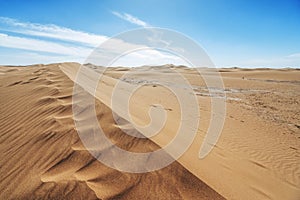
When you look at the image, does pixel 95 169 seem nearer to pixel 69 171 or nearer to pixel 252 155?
pixel 69 171

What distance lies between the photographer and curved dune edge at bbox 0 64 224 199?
6.42 feet

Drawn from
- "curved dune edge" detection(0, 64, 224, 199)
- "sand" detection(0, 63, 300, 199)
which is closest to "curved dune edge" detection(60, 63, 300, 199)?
"sand" detection(0, 63, 300, 199)

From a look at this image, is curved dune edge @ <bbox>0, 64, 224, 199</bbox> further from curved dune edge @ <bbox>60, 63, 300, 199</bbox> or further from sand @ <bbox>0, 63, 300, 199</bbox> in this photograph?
curved dune edge @ <bbox>60, 63, 300, 199</bbox>

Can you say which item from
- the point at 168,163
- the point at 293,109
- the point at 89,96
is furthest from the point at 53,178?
the point at 293,109

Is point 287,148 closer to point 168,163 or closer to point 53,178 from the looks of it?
point 168,163

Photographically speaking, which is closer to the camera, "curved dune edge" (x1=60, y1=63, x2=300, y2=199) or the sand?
the sand

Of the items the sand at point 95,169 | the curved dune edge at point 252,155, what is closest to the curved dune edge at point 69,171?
the sand at point 95,169

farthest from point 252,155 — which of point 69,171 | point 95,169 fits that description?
point 69,171

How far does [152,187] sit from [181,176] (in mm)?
353

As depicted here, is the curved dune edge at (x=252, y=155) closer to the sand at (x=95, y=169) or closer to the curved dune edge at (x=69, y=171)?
the sand at (x=95, y=169)

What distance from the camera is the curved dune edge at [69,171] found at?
1956 millimetres

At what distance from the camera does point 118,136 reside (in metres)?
2.88

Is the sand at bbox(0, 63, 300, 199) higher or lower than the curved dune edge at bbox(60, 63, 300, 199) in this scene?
higher

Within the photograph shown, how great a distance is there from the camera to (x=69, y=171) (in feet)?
7.37
